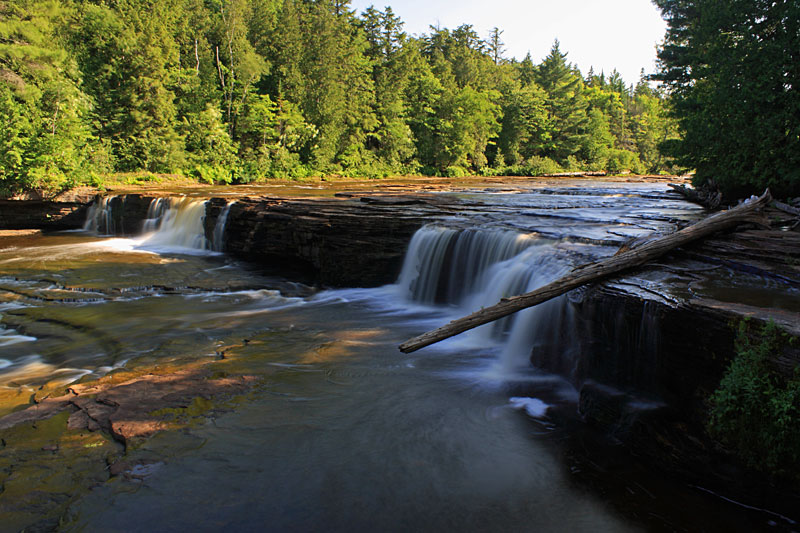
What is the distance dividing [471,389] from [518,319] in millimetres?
1495

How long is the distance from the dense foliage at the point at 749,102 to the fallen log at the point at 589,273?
397 cm

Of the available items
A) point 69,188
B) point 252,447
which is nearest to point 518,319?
point 252,447

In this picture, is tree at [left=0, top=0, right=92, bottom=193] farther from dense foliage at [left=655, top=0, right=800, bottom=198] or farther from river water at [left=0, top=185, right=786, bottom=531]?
dense foliage at [left=655, top=0, right=800, bottom=198]

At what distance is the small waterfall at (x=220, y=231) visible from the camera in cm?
1473

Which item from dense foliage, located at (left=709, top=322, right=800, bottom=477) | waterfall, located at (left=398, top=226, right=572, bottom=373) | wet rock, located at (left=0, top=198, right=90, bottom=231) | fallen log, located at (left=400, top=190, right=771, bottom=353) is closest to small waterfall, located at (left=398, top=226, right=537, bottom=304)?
waterfall, located at (left=398, top=226, right=572, bottom=373)

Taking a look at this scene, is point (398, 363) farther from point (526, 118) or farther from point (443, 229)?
point (526, 118)

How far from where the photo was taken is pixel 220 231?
583 inches

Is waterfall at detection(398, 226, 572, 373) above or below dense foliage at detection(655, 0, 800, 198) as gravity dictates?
below

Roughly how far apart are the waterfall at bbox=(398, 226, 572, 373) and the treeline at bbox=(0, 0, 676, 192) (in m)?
17.3

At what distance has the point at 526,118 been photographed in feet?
185

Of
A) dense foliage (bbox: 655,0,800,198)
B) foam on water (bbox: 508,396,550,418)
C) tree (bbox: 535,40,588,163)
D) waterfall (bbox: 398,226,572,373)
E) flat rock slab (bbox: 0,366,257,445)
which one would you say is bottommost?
foam on water (bbox: 508,396,550,418)

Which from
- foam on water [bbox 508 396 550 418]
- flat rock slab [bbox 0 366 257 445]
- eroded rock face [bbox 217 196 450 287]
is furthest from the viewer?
eroded rock face [bbox 217 196 450 287]

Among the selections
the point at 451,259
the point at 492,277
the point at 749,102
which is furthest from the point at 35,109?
the point at 749,102

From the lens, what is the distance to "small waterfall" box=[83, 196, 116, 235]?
18219 mm
